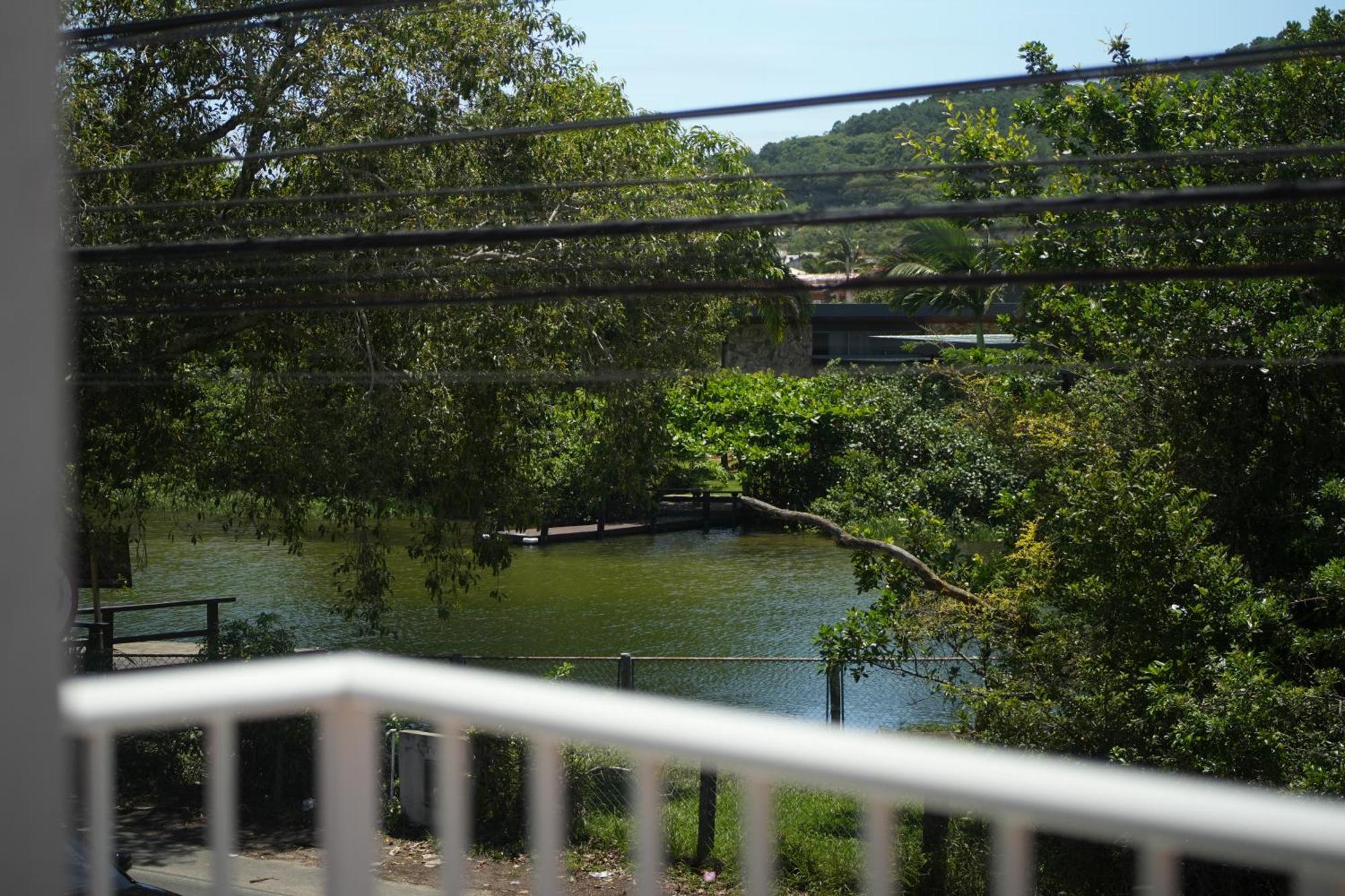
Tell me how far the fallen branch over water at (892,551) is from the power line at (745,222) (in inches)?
224

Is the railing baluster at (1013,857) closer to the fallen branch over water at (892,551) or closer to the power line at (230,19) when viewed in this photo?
the power line at (230,19)

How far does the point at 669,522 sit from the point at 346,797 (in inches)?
912

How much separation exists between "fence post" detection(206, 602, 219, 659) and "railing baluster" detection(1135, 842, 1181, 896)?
1087 centimetres

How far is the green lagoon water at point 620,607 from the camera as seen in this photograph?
39.7ft

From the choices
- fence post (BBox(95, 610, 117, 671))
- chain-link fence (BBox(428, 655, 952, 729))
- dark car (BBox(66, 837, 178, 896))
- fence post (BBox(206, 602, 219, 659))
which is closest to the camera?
dark car (BBox(66, 837, 178, 896))

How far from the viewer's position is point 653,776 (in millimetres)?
1376

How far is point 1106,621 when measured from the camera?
808 centimetres

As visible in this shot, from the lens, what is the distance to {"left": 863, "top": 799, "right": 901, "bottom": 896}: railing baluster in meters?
1.26

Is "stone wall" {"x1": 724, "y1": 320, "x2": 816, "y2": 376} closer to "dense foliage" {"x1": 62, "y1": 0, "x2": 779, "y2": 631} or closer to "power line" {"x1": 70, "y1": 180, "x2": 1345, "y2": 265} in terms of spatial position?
"dense foliage" {"x1": 62, "y1": 0, "x2": 779, "y2": 631}

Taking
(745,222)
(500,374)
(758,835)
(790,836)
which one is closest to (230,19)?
(745,222)

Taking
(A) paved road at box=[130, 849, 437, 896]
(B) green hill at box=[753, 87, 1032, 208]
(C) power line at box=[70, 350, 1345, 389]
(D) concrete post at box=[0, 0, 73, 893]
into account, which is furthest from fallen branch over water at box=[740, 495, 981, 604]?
(D) concrete post at box=[0, 0, 73, 893]

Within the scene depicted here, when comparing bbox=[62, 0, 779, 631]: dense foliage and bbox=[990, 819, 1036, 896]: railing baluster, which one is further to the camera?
bbox=[62, 0, 779, 631]: dense foliage

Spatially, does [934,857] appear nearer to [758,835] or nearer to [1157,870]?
[758,835]

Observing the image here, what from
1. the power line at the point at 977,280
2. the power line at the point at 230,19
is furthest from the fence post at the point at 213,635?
the power line at the point at 977,280
